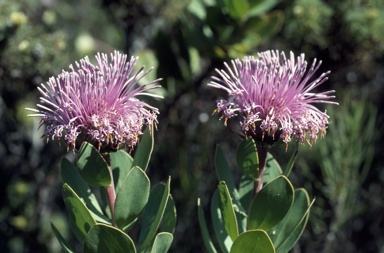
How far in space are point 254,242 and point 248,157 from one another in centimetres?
17

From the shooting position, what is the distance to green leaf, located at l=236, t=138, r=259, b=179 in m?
1.21

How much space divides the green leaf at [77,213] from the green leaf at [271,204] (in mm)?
304

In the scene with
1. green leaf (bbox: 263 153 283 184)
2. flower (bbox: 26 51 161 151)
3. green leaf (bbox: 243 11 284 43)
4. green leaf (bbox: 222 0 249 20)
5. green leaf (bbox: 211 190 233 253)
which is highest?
green leaf (bbox: 222 0 249 20)

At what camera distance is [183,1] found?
2281 mm

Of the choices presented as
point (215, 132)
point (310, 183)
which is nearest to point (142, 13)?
point (215, 132)

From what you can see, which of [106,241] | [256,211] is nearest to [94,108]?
[106,241]

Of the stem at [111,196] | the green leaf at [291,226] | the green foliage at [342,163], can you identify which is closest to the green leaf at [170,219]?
the stem at [111,196]

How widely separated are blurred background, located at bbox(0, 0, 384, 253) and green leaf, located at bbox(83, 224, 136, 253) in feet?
2.47

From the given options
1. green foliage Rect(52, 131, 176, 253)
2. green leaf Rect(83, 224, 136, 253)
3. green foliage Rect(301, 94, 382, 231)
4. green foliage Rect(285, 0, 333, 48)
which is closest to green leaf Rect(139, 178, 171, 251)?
green foliage Rect(52, 131, 176, 253)

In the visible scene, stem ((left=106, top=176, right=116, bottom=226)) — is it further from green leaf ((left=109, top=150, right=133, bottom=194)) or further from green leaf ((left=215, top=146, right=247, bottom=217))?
green leaf ((left=215, top=146, right=247, bottom=217))

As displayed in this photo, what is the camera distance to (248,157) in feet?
4.00

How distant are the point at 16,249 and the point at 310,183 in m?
1.21

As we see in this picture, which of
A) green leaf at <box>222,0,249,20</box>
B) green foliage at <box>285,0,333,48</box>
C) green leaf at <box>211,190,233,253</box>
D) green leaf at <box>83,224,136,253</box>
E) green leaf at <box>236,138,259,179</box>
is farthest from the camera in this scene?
green foliage at <box>285,0,333,48</box>

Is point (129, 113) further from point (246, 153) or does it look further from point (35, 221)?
point (35, 221)
